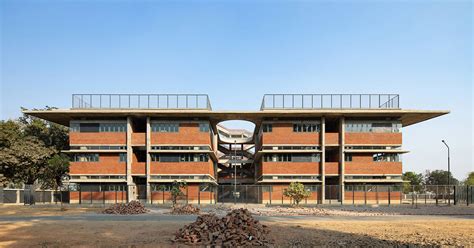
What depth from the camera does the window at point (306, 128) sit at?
61406mm

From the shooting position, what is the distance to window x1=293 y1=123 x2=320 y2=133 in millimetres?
61406

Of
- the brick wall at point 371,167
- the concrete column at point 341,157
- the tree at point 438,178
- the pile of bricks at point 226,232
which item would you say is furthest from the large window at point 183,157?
the tree at point 438,178

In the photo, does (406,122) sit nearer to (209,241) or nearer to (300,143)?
(300,143)

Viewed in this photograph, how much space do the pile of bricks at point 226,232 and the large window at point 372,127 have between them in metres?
43.7

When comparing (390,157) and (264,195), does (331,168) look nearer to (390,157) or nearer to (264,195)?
(390,157)

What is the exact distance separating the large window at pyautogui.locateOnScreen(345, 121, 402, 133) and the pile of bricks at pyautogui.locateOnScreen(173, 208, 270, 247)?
43.7m

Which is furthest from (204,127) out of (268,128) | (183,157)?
(268,128)

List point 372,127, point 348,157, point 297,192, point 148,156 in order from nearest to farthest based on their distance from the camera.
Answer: point 297,192
point 148,156
point 348,157
point 372,127

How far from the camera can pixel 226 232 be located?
18328 millimetres

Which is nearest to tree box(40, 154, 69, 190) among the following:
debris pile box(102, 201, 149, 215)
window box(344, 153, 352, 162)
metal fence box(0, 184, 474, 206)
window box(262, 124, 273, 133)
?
metal fence box(0, 184, 474, 206)

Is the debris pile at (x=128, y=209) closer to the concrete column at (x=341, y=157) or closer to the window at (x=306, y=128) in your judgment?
the window at (x=306, y=128)

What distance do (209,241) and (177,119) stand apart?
144 feet

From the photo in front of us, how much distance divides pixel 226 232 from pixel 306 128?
44.6 m

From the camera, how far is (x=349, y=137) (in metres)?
60.4
